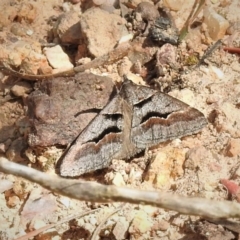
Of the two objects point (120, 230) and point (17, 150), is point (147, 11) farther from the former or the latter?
point (120, 230)

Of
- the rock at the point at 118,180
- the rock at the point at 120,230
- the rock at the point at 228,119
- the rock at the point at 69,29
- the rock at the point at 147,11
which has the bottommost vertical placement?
the rock at the point at 120,230

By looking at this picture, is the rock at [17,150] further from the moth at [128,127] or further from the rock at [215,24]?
the rock at [215,24]

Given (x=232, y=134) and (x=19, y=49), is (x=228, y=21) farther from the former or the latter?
(x=19, y=49)

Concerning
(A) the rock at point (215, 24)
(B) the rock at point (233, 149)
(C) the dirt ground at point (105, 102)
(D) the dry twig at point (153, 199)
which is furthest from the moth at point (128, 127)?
A: (D) the dry twig at point (153, 199)

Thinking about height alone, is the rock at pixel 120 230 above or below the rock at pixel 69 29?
below

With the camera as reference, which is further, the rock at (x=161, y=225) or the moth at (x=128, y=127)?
the moth at (x=128, y=127)

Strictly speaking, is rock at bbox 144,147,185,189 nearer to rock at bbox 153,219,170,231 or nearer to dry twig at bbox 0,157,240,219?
rock at bbox 153,219,170,231

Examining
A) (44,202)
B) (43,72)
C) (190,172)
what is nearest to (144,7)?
(43,72)
